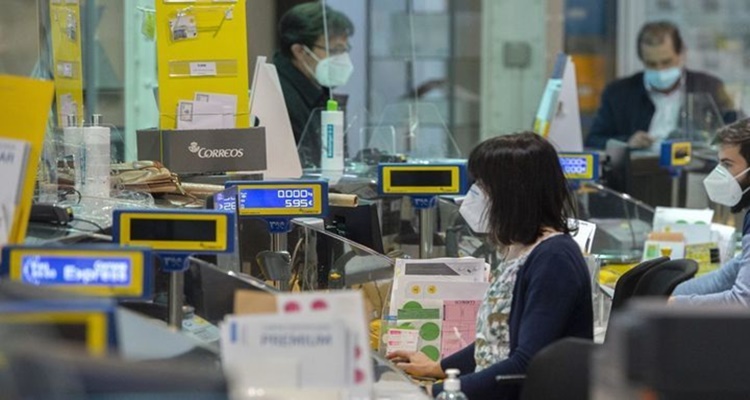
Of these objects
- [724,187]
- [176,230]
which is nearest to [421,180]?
[724,187]

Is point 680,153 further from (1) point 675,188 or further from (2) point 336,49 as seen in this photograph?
(2) point 336,49

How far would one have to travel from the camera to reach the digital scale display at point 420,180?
5.00 metres

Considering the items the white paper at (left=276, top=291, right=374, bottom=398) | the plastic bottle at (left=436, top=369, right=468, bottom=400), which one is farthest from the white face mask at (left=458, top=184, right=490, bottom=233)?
the white paper at (left=276, top=291, right=374, bottom=398)

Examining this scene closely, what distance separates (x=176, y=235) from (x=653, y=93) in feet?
17.9

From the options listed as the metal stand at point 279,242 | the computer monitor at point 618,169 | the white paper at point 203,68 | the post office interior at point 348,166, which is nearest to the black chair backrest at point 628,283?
the post office interior at point 348,166

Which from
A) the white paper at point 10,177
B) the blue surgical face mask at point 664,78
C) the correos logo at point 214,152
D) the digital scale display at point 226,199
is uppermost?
the blue surgical face mask at point 664,78

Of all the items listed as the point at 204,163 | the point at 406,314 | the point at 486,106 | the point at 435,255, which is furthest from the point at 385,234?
the point at 486,106

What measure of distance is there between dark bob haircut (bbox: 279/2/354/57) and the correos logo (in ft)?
5.84

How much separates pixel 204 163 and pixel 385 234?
0.77 meters

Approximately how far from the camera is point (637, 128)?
7.93 metres

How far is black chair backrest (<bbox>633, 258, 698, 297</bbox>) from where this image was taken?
424 cm

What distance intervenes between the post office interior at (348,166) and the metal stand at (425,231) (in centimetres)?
2

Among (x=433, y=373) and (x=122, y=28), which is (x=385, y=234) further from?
(x=122, y=28)

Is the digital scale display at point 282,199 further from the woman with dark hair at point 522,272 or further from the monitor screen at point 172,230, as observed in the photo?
the monitor screen at point 172,230
